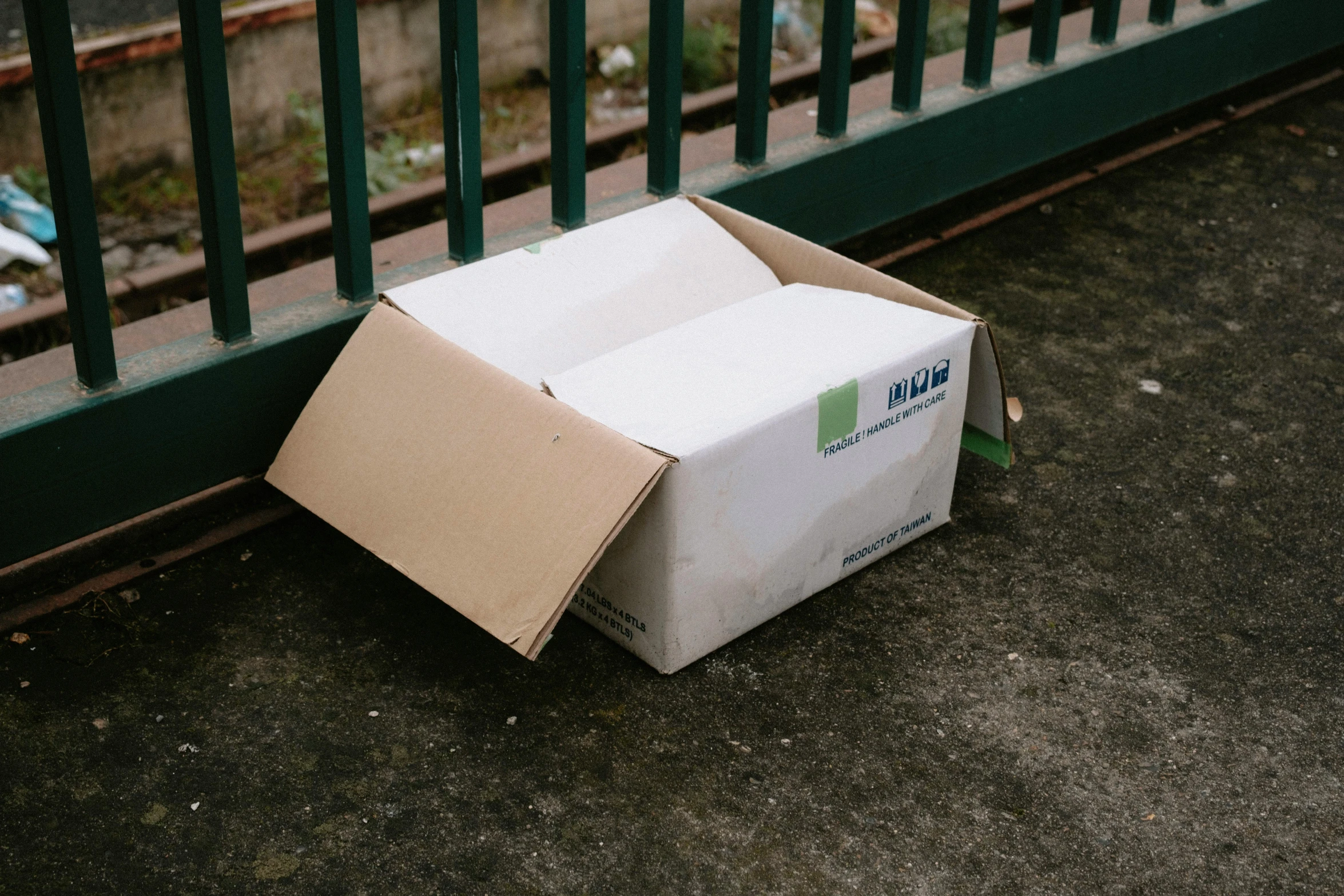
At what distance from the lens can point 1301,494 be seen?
2.80m

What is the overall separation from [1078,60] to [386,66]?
3062 millimetres

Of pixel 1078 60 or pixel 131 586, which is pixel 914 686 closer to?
pixel 131 586

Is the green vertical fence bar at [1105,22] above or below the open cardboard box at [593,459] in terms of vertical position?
above

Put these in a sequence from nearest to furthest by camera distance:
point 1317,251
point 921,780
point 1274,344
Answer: point 921,780 → point 1274,344 → point 1317,251

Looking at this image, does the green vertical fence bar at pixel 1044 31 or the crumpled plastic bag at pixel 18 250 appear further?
the crumpled plastic bag at pixel 18 250

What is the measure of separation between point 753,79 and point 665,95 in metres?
0.27

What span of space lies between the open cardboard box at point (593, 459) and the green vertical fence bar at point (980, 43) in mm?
1296

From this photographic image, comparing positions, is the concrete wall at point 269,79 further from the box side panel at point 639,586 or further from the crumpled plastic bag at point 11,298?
the box side panel at point 639,586

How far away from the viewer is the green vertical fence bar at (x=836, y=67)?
3.26 metres

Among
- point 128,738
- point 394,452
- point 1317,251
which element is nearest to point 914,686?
point 394,452

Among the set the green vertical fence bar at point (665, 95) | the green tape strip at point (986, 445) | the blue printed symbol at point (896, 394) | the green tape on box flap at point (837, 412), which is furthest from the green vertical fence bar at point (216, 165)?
the green tape strip at point (986, 445)

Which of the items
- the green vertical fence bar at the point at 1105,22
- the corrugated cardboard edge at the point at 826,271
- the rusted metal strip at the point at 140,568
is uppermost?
the green vertical fence bar at the point at 1105,22

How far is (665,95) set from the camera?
3043 millimetres

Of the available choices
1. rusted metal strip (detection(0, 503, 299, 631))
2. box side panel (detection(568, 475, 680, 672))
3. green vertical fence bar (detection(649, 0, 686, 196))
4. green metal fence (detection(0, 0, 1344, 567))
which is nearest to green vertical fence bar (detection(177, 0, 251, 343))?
green metal fence (detection(0, 0, 1344, 567))
